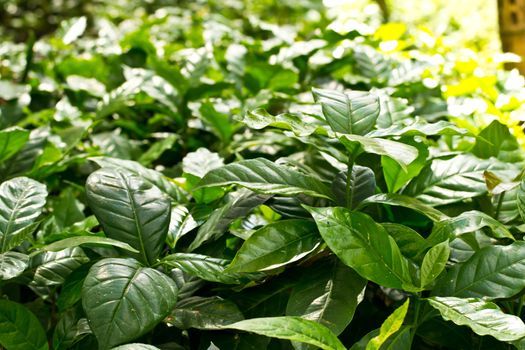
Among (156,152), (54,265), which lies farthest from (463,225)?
(156,152)

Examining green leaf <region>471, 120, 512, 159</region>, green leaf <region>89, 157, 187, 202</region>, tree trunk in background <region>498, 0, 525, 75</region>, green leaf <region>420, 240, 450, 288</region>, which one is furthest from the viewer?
tree trunk in background <region>498, 0, 525, 75</region>

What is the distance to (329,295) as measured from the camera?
0.98 metres

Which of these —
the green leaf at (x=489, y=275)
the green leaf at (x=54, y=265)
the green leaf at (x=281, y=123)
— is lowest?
the green leaf at (x=489, y=275)

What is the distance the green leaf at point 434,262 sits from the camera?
0.93 metres

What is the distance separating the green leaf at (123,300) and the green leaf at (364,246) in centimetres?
25

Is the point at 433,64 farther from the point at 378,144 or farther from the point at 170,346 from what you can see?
the point at 170,346

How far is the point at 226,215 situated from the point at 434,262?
0.39m

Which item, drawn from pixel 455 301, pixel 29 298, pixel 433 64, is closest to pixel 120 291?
pixel 455 301

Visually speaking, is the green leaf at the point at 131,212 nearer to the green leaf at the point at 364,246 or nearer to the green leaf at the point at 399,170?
the green leaf at the point at 364,246

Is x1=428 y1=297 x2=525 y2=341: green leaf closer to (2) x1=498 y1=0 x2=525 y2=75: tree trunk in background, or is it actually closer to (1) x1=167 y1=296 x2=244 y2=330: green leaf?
(1) x1=167 y1=296 x2=244 y2=330: green leaf

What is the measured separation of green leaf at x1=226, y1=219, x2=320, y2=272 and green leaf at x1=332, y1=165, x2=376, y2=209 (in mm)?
117

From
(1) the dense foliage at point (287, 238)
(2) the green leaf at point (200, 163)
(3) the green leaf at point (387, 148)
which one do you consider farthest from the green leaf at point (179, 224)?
(3) the green leaf at point (387, 148)

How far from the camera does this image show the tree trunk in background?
2281 mm

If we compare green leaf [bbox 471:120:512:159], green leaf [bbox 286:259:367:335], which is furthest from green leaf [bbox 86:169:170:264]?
green leaf [bbox 471:120:512:159]
